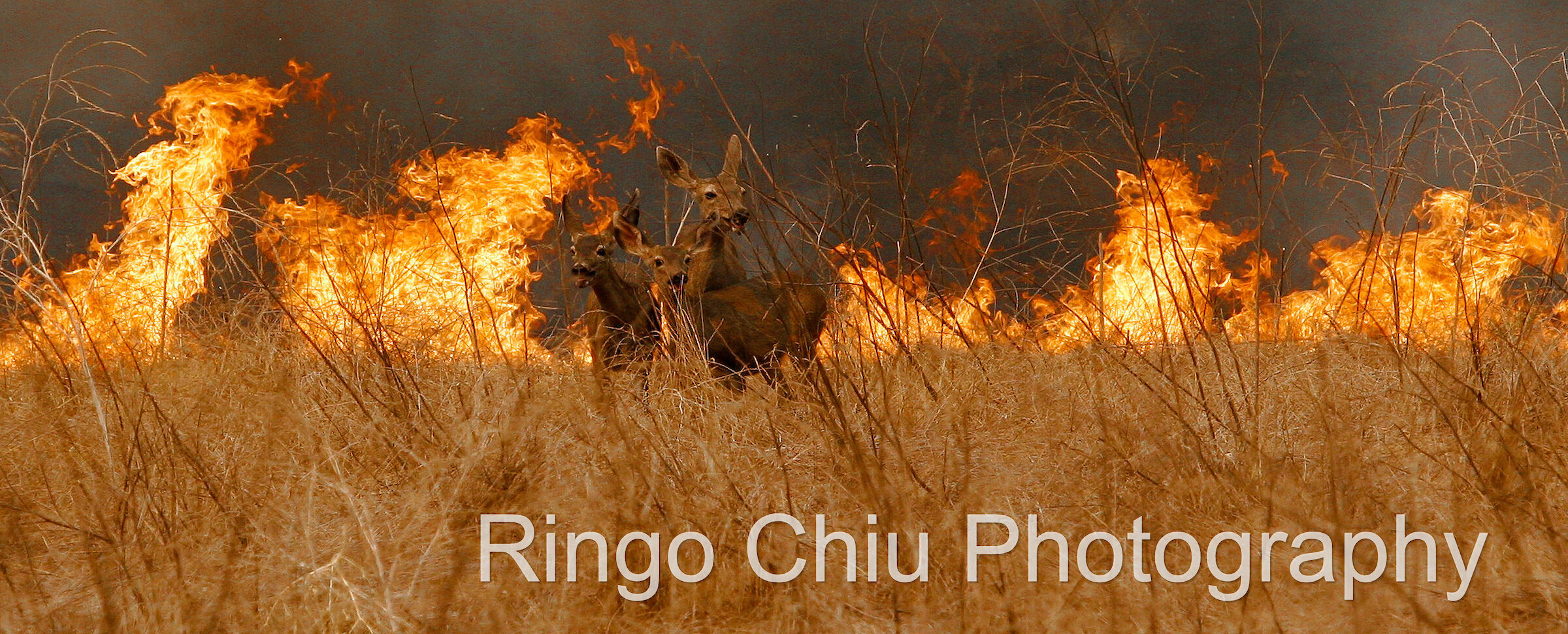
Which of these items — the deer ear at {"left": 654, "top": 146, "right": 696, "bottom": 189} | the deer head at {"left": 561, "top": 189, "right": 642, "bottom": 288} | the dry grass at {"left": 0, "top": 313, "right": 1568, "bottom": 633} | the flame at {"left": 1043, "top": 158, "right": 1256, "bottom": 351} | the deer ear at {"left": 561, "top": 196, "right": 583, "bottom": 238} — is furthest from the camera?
the deer ear at {"left": 654, "top": 146, "right": 696, "bottom": 189}

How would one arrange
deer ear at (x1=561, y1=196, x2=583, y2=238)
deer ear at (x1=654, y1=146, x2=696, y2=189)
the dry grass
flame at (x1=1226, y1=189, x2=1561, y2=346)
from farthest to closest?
deer ear at (x1=654, y1=146, x2=696, y2=189)
deer ear at (x1=561, y1=196, x2=583, y2=238)
flame at (x1=1226, y1=189, x2=1561, y2=346)
the dry grass

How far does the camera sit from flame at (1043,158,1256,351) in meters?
2.98

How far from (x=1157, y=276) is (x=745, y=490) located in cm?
230

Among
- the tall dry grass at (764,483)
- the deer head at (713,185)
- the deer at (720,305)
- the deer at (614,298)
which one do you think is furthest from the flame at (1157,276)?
the deer at (614,298)

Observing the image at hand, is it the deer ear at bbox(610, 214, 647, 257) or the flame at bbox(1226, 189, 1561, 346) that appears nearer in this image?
the flame at bbox(1226, 189, 1561, 346)

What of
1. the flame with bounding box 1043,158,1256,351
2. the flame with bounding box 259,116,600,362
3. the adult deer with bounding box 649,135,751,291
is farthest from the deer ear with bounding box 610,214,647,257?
the flame with bounding box 1043,158,1256,351

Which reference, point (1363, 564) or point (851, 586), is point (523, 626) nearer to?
point (851, 586)

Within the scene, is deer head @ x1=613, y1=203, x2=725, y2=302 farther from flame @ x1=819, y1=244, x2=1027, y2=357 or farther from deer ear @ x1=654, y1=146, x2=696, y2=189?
flame @ x1=819, y1=244, x2=1027, y2=357

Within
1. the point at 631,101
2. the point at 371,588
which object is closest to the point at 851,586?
the point at 371,588

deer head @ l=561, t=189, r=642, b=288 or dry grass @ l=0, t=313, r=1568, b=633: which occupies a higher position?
deer head @ l=561, t=189, r=642, b=288

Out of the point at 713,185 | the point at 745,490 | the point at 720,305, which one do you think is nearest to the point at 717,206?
the point at 713,185

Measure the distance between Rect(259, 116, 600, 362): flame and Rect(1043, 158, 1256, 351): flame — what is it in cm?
160

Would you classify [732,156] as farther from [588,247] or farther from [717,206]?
[588,247]

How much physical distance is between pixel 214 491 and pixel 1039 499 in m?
1.80
